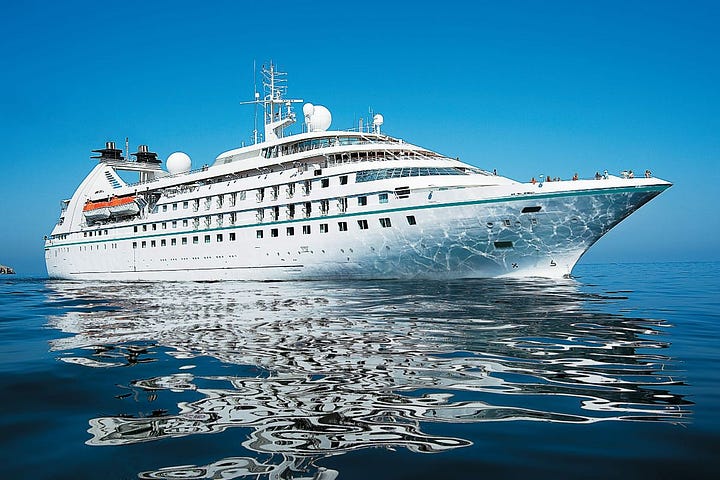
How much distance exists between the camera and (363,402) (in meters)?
4.32

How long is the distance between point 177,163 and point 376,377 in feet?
154

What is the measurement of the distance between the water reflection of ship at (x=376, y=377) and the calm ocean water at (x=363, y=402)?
0.03 metres

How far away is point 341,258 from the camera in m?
26.8

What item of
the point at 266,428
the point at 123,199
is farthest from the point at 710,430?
the point at 123,199

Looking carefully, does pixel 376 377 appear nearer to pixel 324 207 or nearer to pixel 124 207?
pixel 324 207

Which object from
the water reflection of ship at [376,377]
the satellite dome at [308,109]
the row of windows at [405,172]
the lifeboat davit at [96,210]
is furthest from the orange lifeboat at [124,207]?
the water reflection of ship at [376,377]

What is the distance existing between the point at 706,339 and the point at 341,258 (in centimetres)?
2000

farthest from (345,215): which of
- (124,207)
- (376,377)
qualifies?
(124,207)

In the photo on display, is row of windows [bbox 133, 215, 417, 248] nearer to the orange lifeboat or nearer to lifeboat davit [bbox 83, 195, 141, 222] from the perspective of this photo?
the orange lifeboat

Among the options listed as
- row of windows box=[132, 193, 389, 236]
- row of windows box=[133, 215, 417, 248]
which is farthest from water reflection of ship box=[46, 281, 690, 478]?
row of windows box=[132, 193, 389, 236]

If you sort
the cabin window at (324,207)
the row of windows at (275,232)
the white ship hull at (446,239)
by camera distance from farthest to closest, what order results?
the cabin window at (324,207)
the row of windows at (275,232)
the white ship hull at (446,239)

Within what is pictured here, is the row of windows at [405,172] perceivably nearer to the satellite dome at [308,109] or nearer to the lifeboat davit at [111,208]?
the satellite dome at [308,109]

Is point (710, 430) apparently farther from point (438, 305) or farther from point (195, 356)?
point (438, 305)

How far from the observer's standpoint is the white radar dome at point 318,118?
3519 cm
